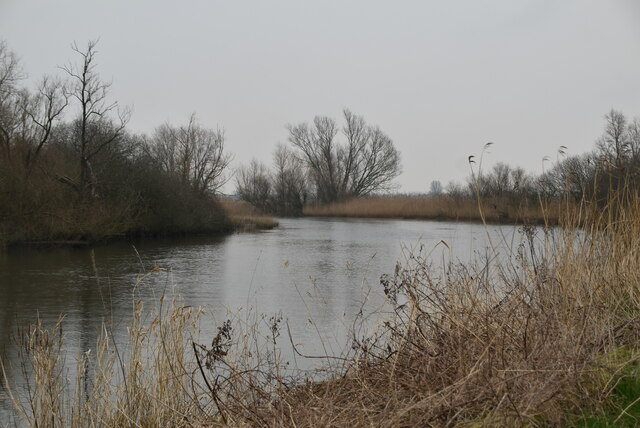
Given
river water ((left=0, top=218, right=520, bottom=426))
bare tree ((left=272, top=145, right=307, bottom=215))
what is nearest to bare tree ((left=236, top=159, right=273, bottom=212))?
bare tree ((left=272, top=145, right=307, bottom=215))

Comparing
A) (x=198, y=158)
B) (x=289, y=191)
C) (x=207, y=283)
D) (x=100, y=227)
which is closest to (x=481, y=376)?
(x=207, y=283)

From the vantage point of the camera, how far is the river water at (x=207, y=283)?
6.60m

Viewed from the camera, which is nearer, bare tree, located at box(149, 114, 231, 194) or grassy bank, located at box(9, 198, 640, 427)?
grassy bank, located at box(9, 198, 640, 427)

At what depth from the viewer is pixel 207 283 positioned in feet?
35.3

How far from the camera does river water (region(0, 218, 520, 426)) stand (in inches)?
260

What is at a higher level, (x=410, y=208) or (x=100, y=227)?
(x=410, y=208)

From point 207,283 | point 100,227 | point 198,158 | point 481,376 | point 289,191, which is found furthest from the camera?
point 289,191

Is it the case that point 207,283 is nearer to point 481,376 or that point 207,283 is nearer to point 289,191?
point 481,376

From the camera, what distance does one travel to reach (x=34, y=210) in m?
18.5

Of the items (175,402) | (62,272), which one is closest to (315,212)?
(62,272)

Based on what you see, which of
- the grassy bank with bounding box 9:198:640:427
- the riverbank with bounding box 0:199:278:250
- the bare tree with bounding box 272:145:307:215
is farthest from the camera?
the bare tree with bounding box 272:145:307:215

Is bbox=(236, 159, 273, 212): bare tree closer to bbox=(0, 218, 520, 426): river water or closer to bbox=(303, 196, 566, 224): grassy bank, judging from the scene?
bbox=(303, 196, 566, 224): grassy bank

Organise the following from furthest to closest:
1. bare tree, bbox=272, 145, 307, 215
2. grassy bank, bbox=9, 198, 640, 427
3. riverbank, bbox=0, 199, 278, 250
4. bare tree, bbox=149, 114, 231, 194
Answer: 1. bare tree, bbox=272, 145, 307, 215
2. bare tree, bbox=149, 114, 231, 194
3. riverbank, bbox=0, 199, 278, 250
4. grassy bank, bbox=9, 198, 640, 427

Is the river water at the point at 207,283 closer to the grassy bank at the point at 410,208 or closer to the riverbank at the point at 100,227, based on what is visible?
the riverbank at the point at 100,227
